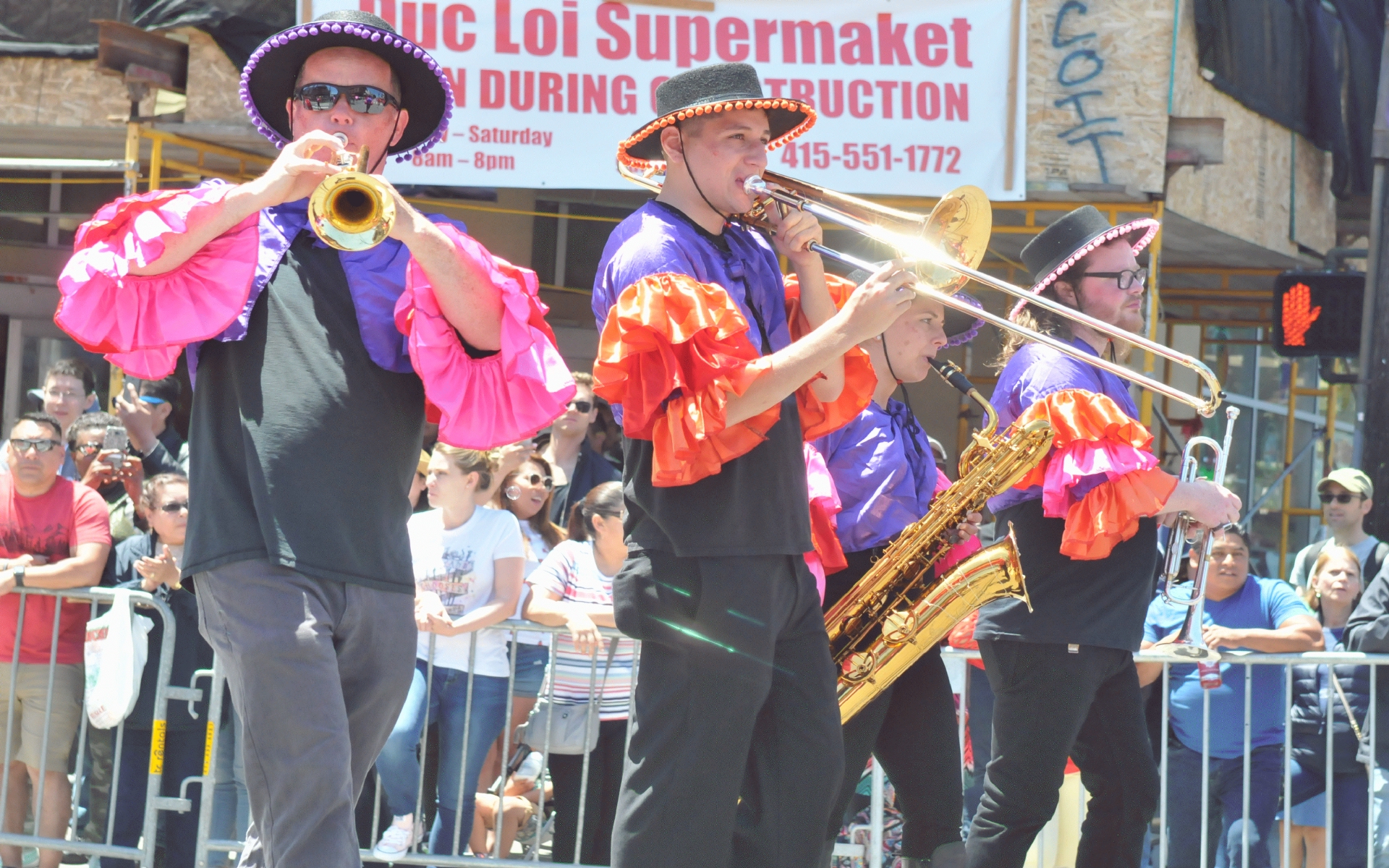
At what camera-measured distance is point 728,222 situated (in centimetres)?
342

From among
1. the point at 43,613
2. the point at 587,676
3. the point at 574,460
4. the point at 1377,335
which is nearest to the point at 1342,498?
the point at 1377,335

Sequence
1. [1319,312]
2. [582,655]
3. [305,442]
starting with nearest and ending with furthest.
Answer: [305,442]
[582,655]
[1319,312]

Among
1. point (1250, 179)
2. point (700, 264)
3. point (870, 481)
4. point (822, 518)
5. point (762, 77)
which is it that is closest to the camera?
point (700, 264)

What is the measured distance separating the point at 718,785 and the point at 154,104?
7.46 metres

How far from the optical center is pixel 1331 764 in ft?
18.6

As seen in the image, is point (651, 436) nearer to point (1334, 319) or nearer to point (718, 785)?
point (718, 785)

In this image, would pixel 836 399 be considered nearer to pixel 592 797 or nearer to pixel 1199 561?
pixel 1199 561

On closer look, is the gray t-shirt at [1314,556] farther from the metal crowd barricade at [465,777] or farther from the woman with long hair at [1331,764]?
the metal crowd barricade at [465,777]

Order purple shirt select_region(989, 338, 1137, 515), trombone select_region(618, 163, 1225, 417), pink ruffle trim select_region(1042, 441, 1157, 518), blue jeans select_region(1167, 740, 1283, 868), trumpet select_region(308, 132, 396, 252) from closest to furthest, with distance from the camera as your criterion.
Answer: trumpet select_region(308, 132, 396, 252) → trombone select_region(618, 163, 1225, 417) → pink ruffle trim select_region(1042, 441, 1157, 518) → purple shirt select_region(989, 338, 1137, 515) → blue jeans select_region(1167, 740, 1283, 868)

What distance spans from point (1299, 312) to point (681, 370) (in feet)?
22.5

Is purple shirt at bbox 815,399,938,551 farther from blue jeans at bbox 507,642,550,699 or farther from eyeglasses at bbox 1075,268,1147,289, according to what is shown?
blue jeans at bbox 507,642,550,699

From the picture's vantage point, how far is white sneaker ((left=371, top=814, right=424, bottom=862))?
5387mm

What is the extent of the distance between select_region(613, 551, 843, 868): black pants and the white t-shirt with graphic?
8.90ft

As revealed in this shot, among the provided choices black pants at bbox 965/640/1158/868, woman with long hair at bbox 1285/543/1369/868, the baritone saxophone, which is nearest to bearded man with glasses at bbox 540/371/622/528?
the baritone saxophone
